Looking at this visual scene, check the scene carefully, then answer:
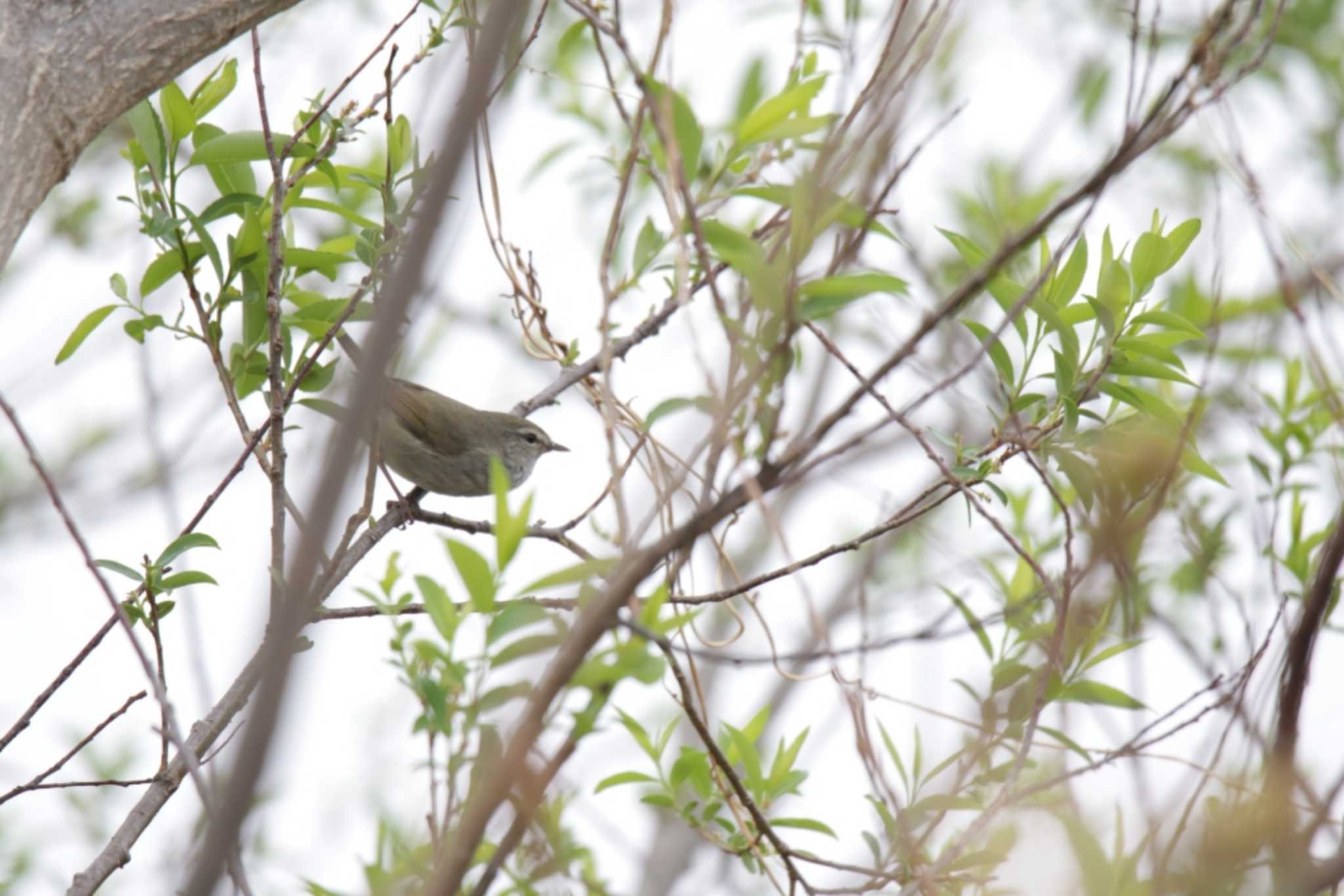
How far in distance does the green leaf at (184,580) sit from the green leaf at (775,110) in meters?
1.68

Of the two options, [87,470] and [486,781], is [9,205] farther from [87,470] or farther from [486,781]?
[87,470]

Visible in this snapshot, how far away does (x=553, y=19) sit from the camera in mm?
9141

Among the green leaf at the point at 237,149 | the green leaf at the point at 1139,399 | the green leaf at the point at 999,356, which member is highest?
the green leaf at the point at 1139,399

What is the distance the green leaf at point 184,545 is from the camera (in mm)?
3033

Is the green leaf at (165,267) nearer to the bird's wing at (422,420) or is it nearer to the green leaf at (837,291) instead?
the green leaf at (837,291)

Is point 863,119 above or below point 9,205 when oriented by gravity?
above

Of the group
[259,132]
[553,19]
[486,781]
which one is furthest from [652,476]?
[553,19]

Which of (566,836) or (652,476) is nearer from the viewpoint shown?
(652,476)

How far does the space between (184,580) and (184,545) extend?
0.10 meters

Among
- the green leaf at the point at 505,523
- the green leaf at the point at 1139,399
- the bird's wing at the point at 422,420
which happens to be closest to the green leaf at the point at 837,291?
the green leaf at the point at 505,523

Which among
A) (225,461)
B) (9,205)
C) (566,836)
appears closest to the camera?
(9,205)

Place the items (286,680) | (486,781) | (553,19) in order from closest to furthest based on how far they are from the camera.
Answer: (286,680)
(486,781)
(553,19)

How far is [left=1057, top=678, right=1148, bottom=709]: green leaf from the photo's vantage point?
3.45 m

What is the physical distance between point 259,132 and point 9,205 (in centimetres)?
91
